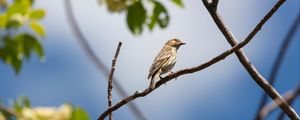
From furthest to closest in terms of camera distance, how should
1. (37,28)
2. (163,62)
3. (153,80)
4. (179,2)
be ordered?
1. (163,62)
2. (153,80)
3. (179,2)
4. (37,28)

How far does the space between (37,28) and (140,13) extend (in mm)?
608

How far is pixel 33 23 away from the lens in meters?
3.31

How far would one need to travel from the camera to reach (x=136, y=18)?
3371mm

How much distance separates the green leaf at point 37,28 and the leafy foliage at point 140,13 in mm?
495

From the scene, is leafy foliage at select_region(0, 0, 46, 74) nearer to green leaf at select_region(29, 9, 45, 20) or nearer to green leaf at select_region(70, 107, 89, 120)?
green leaf at select_region(29, 9, 45, 20)

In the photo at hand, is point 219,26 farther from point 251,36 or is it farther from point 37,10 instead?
point 37,10

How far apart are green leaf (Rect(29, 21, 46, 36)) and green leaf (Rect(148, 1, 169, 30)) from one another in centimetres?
68

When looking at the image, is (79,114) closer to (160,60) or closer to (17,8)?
(17,8)

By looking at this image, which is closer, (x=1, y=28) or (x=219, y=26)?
(x=1, y=28)

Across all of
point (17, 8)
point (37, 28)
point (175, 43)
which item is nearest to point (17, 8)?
point (17, 8)

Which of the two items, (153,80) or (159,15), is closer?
(159,15)

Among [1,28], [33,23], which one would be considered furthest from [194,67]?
[1,28]

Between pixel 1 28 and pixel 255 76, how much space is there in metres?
2.32

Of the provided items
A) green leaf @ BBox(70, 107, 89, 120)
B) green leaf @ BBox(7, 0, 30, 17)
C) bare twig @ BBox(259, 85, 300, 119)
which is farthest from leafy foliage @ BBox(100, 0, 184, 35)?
bare twig @ BBox(259, 85, 300, 119)
